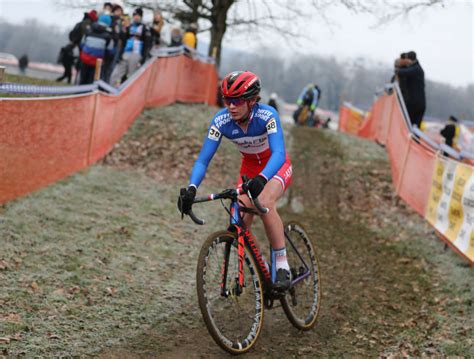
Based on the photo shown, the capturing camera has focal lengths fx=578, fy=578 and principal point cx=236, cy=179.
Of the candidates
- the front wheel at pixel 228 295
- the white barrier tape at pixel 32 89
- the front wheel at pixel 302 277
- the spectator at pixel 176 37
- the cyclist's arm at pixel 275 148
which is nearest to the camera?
the front wheel at pixel 228 295

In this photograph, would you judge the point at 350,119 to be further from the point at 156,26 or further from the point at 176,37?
the point at 156,26

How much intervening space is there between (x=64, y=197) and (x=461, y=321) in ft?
19.8

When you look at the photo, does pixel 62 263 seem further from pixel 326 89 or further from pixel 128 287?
pixel 326 89

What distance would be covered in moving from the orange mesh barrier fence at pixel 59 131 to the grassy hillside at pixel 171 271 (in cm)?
27

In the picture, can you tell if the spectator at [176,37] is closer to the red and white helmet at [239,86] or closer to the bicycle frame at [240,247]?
the red and white helmet at [239,86]

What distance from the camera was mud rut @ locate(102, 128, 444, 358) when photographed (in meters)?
5.41

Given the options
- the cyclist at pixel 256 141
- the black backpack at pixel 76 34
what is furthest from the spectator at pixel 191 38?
the cyclist at pixel 256 141

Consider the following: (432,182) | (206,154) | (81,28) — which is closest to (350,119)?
(81,28)

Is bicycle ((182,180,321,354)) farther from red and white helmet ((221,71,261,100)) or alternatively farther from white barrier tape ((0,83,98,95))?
white barrier tape ((0,83,98,95))

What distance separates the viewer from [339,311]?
6.89 m

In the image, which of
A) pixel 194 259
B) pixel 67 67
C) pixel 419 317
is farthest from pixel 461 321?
pixel 67 67

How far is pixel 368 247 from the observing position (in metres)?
9.78

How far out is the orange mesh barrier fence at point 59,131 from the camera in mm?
8031

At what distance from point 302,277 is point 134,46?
10.6 meters
